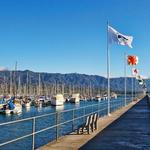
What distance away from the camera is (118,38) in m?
32.2

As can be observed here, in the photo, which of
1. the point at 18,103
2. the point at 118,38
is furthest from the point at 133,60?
the point at 18,103

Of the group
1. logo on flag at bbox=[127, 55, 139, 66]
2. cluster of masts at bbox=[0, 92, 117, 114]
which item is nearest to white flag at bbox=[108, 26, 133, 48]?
logo on flag at bbox=[127, 55, 139, 66]

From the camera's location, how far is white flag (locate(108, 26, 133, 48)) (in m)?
31.9

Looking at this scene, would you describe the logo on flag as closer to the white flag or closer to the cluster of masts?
the white flag

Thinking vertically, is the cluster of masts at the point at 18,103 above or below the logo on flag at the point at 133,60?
below

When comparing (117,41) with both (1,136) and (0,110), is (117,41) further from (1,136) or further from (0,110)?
(0,110)

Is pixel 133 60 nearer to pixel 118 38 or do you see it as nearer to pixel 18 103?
pixel 118 38

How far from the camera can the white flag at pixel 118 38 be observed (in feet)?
105

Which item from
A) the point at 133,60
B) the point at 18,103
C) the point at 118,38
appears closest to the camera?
the point at 118,38

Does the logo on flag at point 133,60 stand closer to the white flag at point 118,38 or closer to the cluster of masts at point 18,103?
the white flag at point 118,38

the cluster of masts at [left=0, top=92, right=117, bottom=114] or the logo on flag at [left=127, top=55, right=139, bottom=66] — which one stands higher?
the logo on flag at [left=127, top=55, right=139, bottom=66]

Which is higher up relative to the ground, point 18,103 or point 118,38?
point 118,38

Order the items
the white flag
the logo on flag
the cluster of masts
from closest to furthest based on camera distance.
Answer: the white flag < the logo on flag < the cluster of masts

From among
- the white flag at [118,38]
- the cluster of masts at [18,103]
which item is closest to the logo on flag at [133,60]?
the white flag at [118,38]
